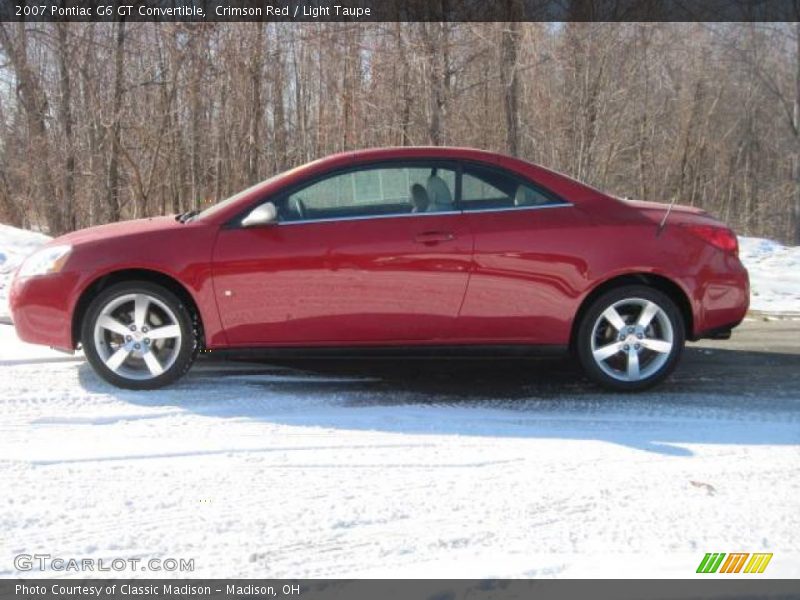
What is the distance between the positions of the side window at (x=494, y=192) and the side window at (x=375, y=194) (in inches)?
4.1

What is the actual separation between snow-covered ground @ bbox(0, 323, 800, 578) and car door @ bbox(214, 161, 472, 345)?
44cm

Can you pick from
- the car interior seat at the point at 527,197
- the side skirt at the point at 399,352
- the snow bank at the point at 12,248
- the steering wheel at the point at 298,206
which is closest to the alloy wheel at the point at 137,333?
the side skirt at the point at 399,352

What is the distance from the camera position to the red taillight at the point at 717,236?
5.06 meters

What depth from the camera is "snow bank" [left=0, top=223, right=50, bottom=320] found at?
29.5 feet

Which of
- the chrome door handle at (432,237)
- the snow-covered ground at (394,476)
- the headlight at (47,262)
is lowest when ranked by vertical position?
the snow-covered ground at (394,476)

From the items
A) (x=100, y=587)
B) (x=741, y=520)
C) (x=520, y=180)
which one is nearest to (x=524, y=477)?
(x=741, y=520)

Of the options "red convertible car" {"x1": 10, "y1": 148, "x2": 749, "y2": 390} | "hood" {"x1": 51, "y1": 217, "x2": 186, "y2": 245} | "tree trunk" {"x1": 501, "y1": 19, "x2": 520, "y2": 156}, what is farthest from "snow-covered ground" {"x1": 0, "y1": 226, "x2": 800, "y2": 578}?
"tree trunk" {"x1": 501, "y1": 19, "x2": 520, "y2": 156}

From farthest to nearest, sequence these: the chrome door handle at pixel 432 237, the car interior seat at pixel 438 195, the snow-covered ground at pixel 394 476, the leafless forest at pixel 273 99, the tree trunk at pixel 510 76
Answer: the tree trunk at pixel 510 76 → the leafless forest at pixel 273 99 → the car interior seat at pixel 438 195 → the chrome door handle at pixel 432 237 → the snow-covered ground at pixel 394 476

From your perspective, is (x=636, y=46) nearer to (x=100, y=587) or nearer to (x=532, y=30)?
(x=532, y=30)

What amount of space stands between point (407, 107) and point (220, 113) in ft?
12.8

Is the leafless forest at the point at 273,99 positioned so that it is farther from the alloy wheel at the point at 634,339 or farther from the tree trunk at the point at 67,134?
the alloy wheel at the point at 634,339

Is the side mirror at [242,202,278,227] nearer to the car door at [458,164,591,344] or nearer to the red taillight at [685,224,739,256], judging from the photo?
the car door at [458,164,591,344]

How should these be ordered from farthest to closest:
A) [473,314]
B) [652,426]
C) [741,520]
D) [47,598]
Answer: [473,314] < [652,426] < [741,520] < [47,598]

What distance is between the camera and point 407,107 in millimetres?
16344
